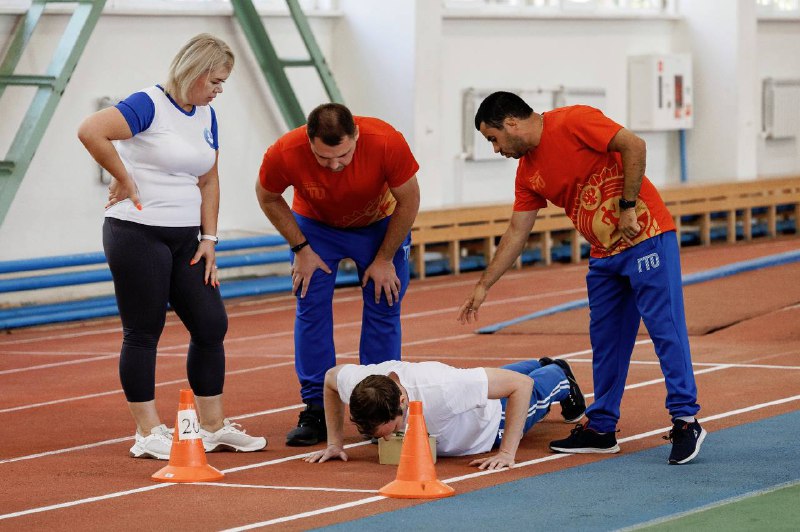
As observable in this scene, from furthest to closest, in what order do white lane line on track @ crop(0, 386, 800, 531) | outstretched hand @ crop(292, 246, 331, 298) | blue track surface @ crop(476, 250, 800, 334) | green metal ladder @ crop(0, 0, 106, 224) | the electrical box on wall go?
1. the electrical box on wall
2. green metal ladder @ crop(0, 0, 106, 224)
3. blue track surface @ crop(476, 250, 800, 334)
4. outstretched hand @ crop(292, 246, 331, 298)
5. white lane line on track @ crop(0, 386, 800, 531)

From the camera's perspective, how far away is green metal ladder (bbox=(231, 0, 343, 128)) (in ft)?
50.7

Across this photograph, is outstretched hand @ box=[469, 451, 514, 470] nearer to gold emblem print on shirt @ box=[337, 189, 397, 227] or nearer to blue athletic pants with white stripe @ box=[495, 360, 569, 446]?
blue athletic pants with white stripe @ box=[495, 360, 569, 446]

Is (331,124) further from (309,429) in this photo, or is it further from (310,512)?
(310,512)

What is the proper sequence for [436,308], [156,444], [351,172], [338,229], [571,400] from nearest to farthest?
[156,444] → [351,172] → [338,229] → [571,400] → [436,308]

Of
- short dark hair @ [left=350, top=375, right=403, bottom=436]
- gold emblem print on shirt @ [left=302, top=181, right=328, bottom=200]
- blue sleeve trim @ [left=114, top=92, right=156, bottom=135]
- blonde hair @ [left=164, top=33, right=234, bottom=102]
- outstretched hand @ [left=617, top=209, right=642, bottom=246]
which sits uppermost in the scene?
blonde hair @ [left=164, top=33, right=234, bottom=102]

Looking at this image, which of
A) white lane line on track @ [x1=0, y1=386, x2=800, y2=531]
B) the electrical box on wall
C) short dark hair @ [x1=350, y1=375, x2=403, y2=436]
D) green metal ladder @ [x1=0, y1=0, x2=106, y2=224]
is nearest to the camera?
white lane line on track @ [x1=0, y1=386, x2=800, y2=531]

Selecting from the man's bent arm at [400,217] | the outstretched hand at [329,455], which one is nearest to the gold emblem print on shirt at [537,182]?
the man's bent arm at [400,217]

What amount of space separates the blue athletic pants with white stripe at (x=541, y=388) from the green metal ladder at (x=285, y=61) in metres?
8.62

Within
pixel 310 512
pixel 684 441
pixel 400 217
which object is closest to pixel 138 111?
pixel 400 217

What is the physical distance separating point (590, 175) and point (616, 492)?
1.47 m

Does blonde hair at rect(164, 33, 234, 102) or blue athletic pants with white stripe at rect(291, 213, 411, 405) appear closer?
blonde hair at rect(164, 33, 234, 102)

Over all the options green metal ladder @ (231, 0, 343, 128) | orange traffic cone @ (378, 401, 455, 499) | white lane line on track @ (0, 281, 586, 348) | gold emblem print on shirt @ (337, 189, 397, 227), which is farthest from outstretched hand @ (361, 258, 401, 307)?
green metal ladder @ (231, 0, 343, 128)

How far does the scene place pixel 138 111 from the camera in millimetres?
6477

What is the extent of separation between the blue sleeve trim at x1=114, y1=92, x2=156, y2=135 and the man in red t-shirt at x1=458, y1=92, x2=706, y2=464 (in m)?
1.45
